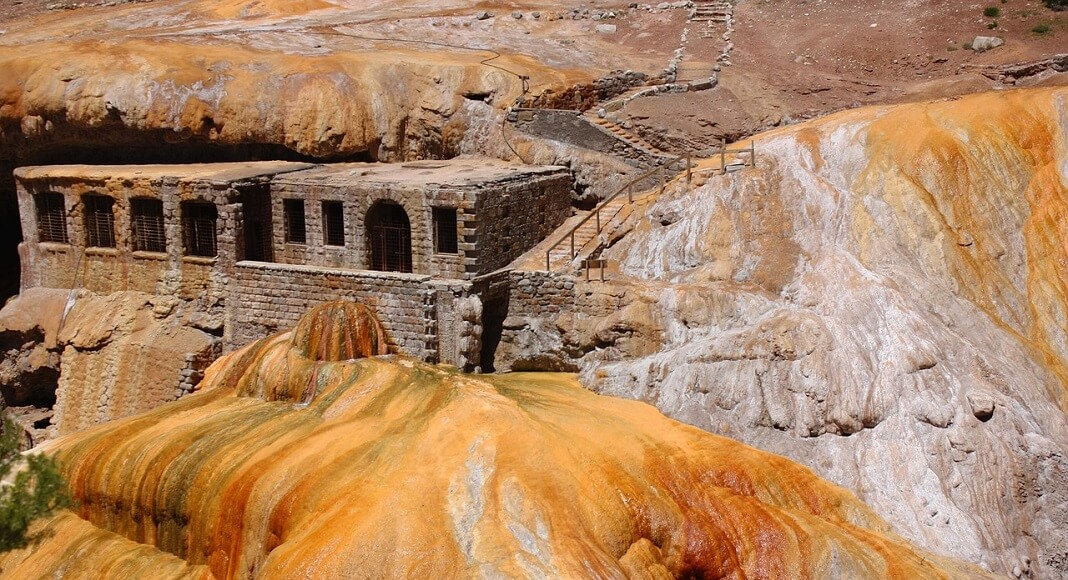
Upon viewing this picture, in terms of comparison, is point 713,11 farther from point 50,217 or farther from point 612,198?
point 50,217

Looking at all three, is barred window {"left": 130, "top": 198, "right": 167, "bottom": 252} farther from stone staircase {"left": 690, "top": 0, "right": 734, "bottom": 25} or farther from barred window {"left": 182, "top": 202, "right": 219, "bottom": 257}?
stone staircase {"left": 690, "top": 0, "right": 734, "bottom": 25}

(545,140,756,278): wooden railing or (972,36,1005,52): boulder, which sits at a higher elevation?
(972,36,1005,52): boulder

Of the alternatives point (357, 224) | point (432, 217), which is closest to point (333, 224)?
point (357, 224)

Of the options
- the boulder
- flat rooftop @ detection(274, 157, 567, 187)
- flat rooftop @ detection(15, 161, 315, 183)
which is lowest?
flat rooftop @ detection(15, 161, 315, 183)

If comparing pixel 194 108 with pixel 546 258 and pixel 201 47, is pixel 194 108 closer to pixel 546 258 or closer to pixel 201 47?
pixel 201 47

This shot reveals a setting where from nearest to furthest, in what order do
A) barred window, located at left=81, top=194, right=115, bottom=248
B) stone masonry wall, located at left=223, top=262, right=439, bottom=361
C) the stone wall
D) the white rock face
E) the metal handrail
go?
the white rock face → stone masonry wall, located at left=223, top=262, right=439, bottom=361 → the stone wall → the metal handrail → barred window, located at left=81, top=194, right=115, bottom=248

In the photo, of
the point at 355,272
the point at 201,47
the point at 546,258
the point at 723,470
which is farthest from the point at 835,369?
the point at 201,47

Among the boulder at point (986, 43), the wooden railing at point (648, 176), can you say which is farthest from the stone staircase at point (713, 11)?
the wooden railing at point (648, 176)

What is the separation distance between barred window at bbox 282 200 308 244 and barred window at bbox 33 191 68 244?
24.1 feet

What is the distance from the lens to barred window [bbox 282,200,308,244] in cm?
3266

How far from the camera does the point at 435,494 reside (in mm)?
21672

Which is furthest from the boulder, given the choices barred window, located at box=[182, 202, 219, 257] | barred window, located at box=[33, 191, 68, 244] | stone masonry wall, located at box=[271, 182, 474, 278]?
barred window, located at box=[33, 191, 68, 244]

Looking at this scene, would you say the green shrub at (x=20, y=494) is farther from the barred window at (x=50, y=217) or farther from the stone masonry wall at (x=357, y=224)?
the barred window at (x=50, y=217)

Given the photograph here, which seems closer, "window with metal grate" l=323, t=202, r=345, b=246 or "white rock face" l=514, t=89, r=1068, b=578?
"white rock face" l=514, t=89, r=1068, b=578
